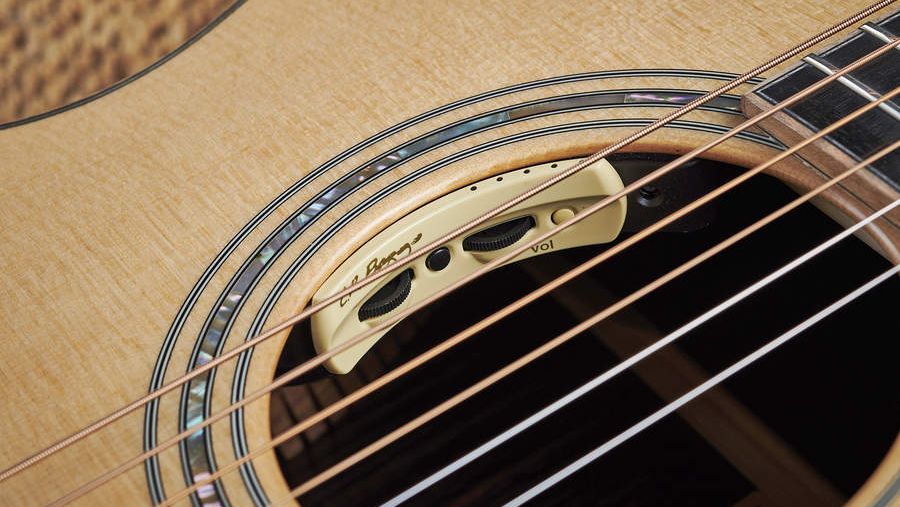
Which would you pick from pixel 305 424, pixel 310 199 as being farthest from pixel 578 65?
pixel 305 424

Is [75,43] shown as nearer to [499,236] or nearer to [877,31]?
[499,236]

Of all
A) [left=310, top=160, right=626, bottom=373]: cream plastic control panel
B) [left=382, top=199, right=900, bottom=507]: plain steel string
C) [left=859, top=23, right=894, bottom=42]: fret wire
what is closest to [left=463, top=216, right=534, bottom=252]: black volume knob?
[left=310, top=160, right=626, bottom=373]: cream plastic control panel

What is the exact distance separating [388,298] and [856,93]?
15.8 inches

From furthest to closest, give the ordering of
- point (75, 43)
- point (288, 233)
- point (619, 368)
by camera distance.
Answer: point (75, 43) → point (288, 233) → point (619, 368)

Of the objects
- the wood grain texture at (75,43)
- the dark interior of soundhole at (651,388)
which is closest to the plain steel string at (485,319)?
the dark interior of soundhole at (651,388)

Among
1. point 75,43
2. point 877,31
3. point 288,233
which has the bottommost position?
point 877,31

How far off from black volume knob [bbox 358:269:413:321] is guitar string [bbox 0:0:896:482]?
0.07 metres

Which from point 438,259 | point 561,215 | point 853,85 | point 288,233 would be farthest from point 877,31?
point 288,233

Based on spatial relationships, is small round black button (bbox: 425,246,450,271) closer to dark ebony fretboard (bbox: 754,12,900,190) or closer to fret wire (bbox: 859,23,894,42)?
dark ebony fretboard (bbox: 754,12,900,190)

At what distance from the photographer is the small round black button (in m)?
0.68

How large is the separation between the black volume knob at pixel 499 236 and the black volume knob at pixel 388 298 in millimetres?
56

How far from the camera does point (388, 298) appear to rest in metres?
0.69

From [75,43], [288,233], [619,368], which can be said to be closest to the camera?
[619,368]

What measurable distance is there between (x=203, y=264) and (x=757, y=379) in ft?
2.03
